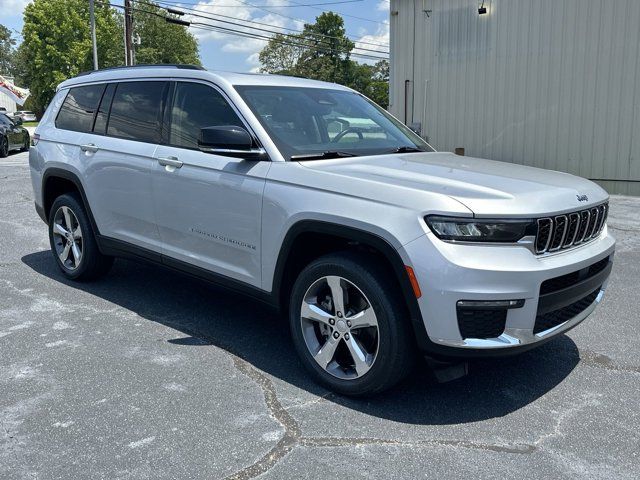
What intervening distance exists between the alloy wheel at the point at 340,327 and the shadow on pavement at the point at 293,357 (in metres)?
0.20

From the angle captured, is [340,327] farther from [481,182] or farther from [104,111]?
[104,111]

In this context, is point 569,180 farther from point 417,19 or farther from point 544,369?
point 417,19

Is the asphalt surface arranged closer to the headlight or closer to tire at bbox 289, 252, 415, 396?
tire at bbox 289, 252, 415, 396

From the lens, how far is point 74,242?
5.82 m

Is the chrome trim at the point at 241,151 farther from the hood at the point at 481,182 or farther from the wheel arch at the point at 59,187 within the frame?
the wheel arch at the point at 59,187

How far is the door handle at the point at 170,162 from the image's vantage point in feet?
14.7

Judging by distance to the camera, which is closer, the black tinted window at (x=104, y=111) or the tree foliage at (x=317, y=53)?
the black tinted window at (x=104, y=111)

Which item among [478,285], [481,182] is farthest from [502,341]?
[481,182]

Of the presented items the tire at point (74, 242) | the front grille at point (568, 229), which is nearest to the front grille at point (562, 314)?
the front grille at point (568, 229)

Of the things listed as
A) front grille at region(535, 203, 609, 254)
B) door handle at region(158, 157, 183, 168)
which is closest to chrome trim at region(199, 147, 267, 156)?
door handle at region(158, 157, 183, 168)

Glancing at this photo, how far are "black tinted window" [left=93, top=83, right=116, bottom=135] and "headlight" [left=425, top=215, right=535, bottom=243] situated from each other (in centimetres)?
336

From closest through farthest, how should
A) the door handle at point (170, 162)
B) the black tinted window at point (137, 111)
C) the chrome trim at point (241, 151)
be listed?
the chrome trim at point (241, 151)
the door handle at point (170, 162)
the black tinted window at point (137, 111)


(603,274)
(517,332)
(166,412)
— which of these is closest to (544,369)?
(603,274)

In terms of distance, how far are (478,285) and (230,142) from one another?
5.60 feet
